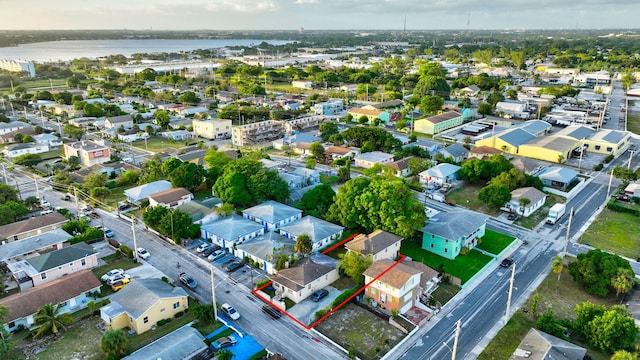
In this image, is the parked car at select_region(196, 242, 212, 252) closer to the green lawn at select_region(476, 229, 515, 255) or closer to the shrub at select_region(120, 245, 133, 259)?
the shrub at select_region(120, 245, 133, 259)

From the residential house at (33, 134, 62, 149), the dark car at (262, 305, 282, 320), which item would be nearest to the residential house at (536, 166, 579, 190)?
the dark car at (262, 305, 282, 320)

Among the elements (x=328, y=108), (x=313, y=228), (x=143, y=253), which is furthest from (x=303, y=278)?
(x=328, y=108)

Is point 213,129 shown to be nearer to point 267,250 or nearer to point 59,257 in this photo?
point 59,257

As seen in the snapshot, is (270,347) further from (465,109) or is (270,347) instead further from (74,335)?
(465,109)

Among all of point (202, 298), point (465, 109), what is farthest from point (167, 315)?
point (465, 109)

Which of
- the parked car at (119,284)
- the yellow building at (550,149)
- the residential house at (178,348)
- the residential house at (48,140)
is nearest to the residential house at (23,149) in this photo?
the residential house at (48,140)

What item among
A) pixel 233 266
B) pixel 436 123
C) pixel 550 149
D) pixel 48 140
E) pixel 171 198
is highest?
pixel 436 123
